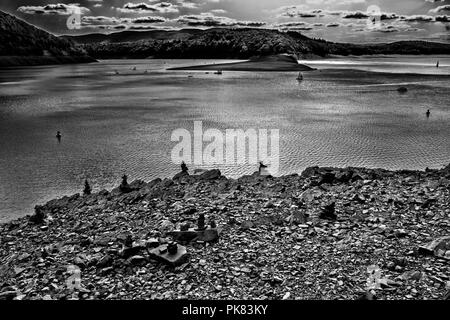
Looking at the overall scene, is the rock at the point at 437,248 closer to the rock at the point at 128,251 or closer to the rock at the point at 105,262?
the rock at the point at 128,251

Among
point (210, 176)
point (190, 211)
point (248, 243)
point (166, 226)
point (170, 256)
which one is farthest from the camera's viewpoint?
point (210, 176)

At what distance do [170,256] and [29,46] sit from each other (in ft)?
583

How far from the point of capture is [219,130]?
28625 mm

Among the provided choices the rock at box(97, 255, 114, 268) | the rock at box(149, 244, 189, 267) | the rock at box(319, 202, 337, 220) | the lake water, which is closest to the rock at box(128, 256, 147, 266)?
the rock at box(149, 244, 189, 267)

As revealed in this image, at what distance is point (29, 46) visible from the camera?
157m

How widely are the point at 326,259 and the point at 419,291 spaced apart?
178cm

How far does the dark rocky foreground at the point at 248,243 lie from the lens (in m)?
6.92

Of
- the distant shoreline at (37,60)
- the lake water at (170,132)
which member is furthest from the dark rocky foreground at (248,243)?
the distant shoreline at (37,60)

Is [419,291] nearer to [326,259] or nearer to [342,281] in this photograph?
[342,281]

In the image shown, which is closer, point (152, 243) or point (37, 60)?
point (152, 243)

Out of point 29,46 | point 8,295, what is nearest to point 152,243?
point 8,295

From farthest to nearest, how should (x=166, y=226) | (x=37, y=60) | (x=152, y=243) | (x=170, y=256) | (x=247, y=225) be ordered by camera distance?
(x=37, y=60), (x=166, y=226), (x=247, y=225), (x=152, y=243), (x=170, y=256)

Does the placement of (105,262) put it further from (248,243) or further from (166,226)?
(248,243)

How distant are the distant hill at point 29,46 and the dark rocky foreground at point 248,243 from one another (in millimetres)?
144318
